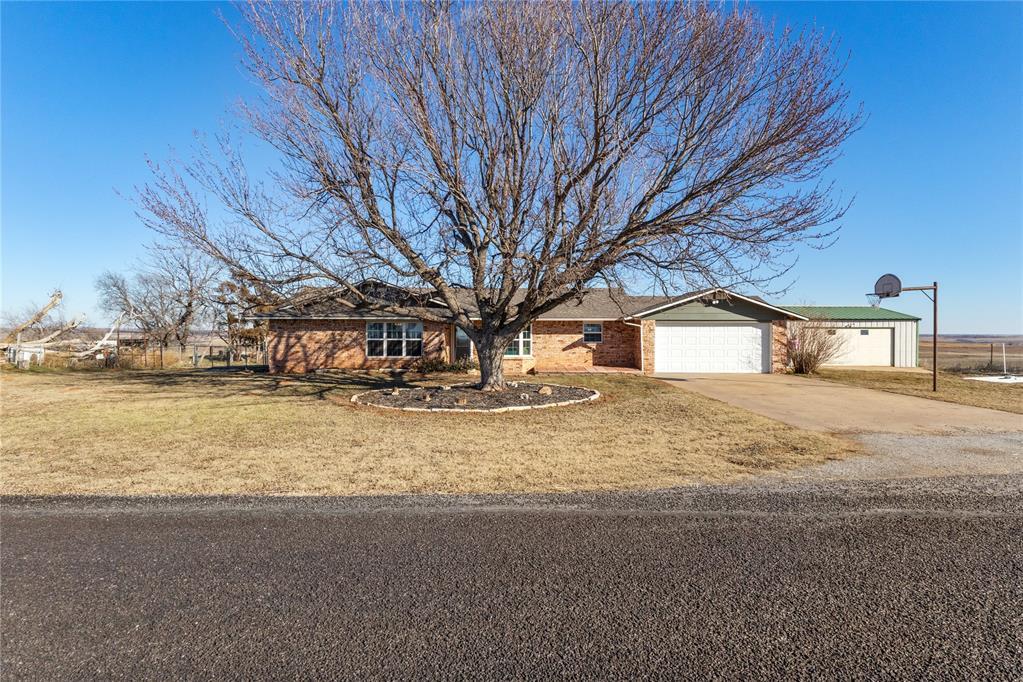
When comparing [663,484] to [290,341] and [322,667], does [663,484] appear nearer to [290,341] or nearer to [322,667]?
[322,667]

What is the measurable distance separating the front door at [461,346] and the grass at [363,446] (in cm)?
868

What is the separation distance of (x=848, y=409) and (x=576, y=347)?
36.8 feet

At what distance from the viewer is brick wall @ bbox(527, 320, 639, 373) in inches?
841

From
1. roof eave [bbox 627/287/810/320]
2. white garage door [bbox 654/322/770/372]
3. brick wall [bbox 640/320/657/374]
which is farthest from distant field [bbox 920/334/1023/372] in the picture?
brick wall [bbox 640/320/657/374]

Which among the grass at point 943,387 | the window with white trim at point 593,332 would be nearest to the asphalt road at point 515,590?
the grass at point 943,387

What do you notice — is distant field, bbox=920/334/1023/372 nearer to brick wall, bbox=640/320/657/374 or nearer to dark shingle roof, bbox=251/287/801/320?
dark shingle roof, bbox=251/287/801/320

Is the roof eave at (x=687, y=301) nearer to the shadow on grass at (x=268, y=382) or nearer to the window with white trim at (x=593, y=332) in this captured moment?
the window with white trim at (x=593, y=332)

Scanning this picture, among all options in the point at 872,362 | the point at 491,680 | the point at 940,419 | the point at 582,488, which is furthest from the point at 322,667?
the point at 872,362

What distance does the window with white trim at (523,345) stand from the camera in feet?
69.3

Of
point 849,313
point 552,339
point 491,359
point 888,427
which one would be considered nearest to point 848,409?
point 888,427

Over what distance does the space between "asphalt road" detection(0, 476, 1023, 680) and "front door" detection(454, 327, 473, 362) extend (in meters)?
16.7

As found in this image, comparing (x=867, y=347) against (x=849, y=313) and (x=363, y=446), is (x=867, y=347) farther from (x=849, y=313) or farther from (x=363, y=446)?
(x=363, y=446)

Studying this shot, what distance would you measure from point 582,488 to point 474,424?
4.45 metres

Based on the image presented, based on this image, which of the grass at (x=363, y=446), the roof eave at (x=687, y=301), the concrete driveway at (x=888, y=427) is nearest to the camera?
the grass at (x=363, y=446)
